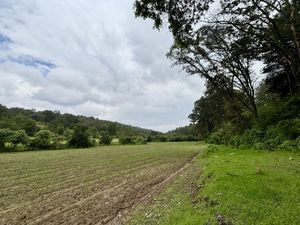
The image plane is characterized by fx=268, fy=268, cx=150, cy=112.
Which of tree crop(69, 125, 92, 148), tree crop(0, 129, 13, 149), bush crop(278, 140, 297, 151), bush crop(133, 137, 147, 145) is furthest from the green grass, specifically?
bush crop(133, 137, 147, 145)

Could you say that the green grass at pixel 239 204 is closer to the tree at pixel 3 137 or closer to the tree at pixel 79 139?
the tree at pixel 3 137

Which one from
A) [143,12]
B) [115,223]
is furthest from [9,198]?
[143,12]

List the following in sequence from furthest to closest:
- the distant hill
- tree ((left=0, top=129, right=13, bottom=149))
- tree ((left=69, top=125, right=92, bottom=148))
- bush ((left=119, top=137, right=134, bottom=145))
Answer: bush ((left=119, top=137, right=134, bottom=145)) < the distant hill < tree ((left=69, top=125, right=92, bottom=148)) < tree ((left=0, top=129, right=13, bottom=149))

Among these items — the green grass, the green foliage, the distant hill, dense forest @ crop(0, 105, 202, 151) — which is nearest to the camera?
the green grass

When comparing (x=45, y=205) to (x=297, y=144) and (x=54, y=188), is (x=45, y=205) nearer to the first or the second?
(x=54, y=188)

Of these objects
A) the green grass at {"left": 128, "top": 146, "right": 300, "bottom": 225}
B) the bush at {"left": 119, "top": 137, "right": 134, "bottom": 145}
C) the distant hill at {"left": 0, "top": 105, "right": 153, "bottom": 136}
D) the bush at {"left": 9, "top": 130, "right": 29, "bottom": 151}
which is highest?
the distant hill at {"left": 0, "top": 105, "right": 153, "bottom": 136}

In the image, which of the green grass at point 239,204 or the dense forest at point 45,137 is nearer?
the green grass at point 239,204

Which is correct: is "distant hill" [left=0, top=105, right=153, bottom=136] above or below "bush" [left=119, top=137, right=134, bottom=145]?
above

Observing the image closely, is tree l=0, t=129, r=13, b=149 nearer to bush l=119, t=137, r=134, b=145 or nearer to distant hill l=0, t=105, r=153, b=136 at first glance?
distant hill l=0, t=105, r=153, b=136

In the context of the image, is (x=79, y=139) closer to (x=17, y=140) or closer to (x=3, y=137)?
(x=17, y=140)

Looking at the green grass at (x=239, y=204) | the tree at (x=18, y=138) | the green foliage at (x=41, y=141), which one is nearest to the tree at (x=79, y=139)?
the green foliage at (x=41, y=141)

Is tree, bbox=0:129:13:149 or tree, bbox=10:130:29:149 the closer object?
tree, bbox=0:129:13:149

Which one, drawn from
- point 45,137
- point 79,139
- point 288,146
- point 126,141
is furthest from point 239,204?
point 126,141

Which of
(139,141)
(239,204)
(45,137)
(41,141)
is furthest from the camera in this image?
(139,141)
